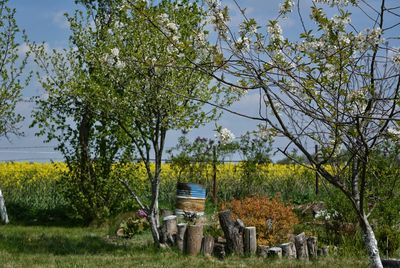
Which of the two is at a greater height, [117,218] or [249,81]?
[249,81]

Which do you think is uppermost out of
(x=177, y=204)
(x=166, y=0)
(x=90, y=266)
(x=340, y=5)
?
(x=166, y=0)

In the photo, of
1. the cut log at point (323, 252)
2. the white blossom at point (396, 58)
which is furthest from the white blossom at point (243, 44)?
the cut log at point (323, 252)

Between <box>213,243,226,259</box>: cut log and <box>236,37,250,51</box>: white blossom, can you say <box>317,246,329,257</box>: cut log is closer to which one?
<box>213,243,226,259</box>: cut log

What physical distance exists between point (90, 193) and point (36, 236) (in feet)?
5.10

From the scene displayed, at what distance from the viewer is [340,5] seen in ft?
15.2

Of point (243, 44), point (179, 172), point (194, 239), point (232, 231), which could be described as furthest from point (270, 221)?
point (179, 172)

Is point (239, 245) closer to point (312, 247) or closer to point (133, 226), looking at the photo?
point (312, 247)

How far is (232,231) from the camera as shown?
25.5ft

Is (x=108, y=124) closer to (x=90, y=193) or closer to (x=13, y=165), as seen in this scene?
(x=90, y=193)

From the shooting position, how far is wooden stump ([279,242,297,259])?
7641 millimetres

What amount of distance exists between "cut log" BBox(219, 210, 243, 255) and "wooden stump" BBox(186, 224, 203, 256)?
319 millimetres

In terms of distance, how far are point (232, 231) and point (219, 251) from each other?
0.31m

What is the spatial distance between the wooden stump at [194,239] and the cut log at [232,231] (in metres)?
0.32

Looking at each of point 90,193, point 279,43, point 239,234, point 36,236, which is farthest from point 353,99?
point 90,193
